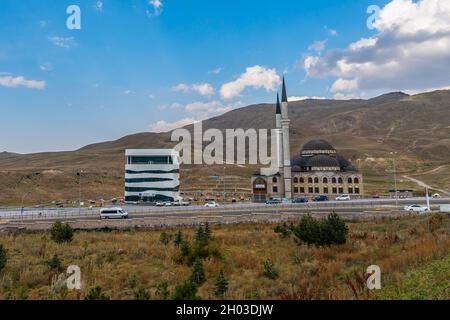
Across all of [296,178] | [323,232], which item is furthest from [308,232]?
[296,178]

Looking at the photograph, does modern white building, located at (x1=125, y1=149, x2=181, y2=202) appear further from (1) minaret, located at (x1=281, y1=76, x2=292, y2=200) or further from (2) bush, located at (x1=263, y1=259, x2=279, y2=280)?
(2) bush, located at (x1=263, y1=259, x2=279, y2=280)

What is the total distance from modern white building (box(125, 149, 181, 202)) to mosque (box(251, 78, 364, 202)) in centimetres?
2084

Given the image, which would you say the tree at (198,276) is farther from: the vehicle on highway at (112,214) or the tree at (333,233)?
the vehicle on highway at (112,214)

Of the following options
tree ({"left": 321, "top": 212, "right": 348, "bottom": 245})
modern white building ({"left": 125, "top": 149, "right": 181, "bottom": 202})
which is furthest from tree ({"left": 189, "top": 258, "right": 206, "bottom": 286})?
modern white building ({"left": 125, "top": 149, "right": 181, "bottom": 202})

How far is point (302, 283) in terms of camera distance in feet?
49.9

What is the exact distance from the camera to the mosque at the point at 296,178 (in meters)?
82.4

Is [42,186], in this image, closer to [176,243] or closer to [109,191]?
[109,191]

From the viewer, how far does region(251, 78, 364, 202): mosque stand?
3243 inches

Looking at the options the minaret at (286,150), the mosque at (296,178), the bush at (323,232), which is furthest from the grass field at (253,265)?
the mosque at (296,178)

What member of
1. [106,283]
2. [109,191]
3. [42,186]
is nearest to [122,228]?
[106,283]

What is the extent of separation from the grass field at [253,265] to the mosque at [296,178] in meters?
50.8

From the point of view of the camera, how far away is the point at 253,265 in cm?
2053

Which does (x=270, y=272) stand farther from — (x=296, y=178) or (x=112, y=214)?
(x=296, y=178)

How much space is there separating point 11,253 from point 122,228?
1176 cm
